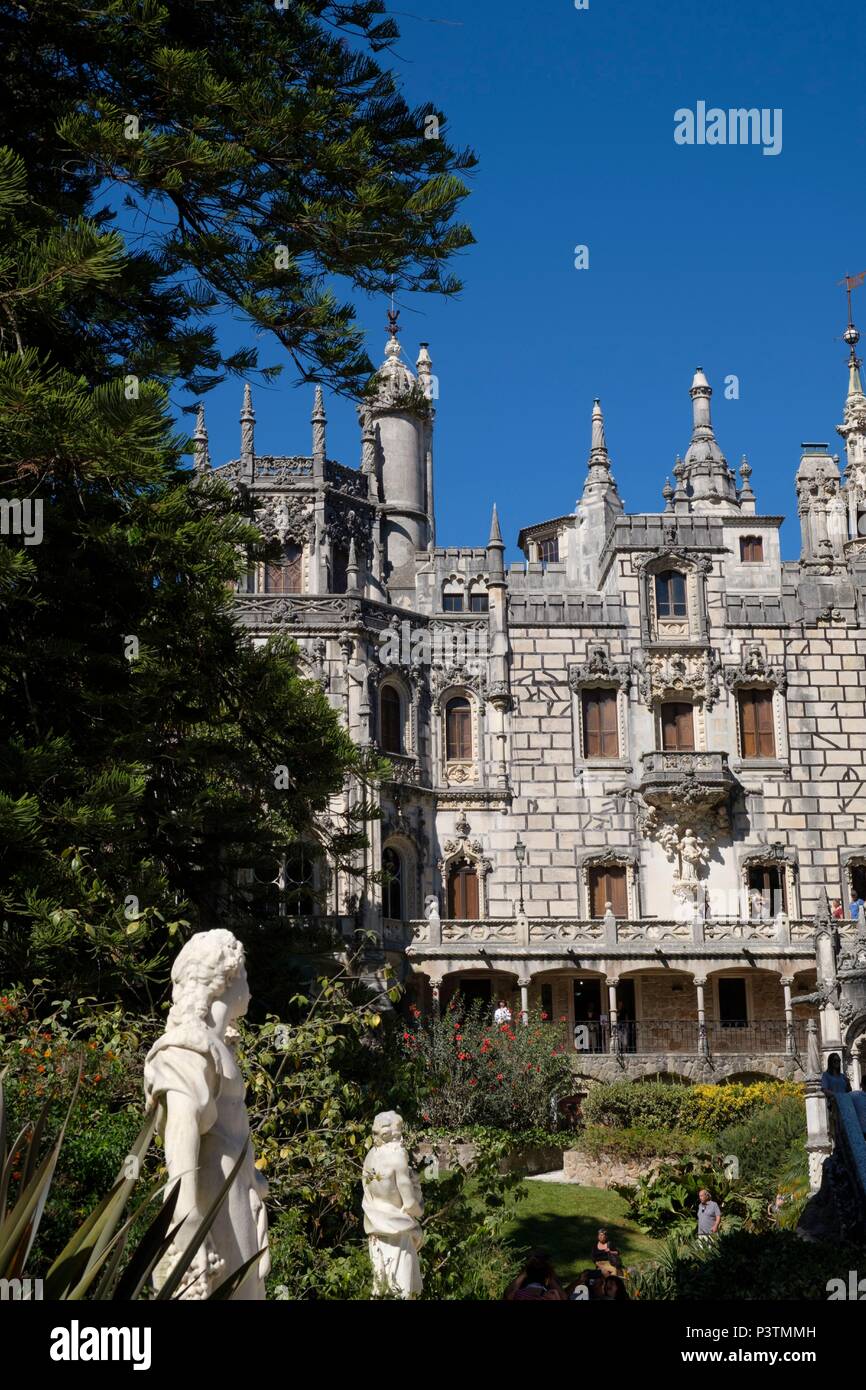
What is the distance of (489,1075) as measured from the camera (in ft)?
101

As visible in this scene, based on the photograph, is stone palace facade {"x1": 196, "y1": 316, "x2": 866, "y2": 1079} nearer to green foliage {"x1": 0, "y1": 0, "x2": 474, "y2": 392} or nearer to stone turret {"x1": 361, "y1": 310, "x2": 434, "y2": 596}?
stone turret {"x1": 361, "y1": 310, "x2": 434, "y2": 596}

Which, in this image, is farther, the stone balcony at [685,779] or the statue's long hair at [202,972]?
the stone balcony at [685,779]

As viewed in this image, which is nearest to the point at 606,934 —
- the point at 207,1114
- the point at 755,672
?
the point at 755,672

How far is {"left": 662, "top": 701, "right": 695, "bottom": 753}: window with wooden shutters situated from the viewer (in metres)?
43.8

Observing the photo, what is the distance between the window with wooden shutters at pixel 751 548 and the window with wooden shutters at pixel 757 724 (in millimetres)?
4170

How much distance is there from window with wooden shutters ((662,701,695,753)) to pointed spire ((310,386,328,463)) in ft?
41.2

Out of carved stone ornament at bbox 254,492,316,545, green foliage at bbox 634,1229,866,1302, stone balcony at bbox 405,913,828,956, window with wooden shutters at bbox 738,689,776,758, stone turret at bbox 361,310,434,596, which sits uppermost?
stone turret at bbox 361,310,434,596

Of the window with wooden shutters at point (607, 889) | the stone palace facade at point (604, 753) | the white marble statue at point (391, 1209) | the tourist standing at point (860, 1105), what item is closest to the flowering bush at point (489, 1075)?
the stone palace facade at point (604, 753)

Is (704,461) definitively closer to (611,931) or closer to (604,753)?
(604,753)

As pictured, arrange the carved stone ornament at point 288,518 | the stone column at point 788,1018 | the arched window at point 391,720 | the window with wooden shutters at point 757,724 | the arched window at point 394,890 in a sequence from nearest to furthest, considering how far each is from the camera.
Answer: the stone column at point 788,1018, the arched window at point 394,890, the arched window at point 391,720, the window with wooden shutters at point 757,724, the carved stone ornament at point 288,518

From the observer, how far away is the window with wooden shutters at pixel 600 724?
4344cm

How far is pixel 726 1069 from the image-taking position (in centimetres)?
Result: 3750

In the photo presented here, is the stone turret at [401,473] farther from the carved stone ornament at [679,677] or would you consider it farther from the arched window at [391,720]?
the carved stone ornament at [679,677]

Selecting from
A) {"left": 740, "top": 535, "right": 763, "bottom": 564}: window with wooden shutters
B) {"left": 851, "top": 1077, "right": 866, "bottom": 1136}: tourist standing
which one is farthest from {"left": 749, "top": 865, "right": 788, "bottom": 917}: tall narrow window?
{"left": 851, "top": 1077, "right": 866, "bottom": 1136}: tourist standing
